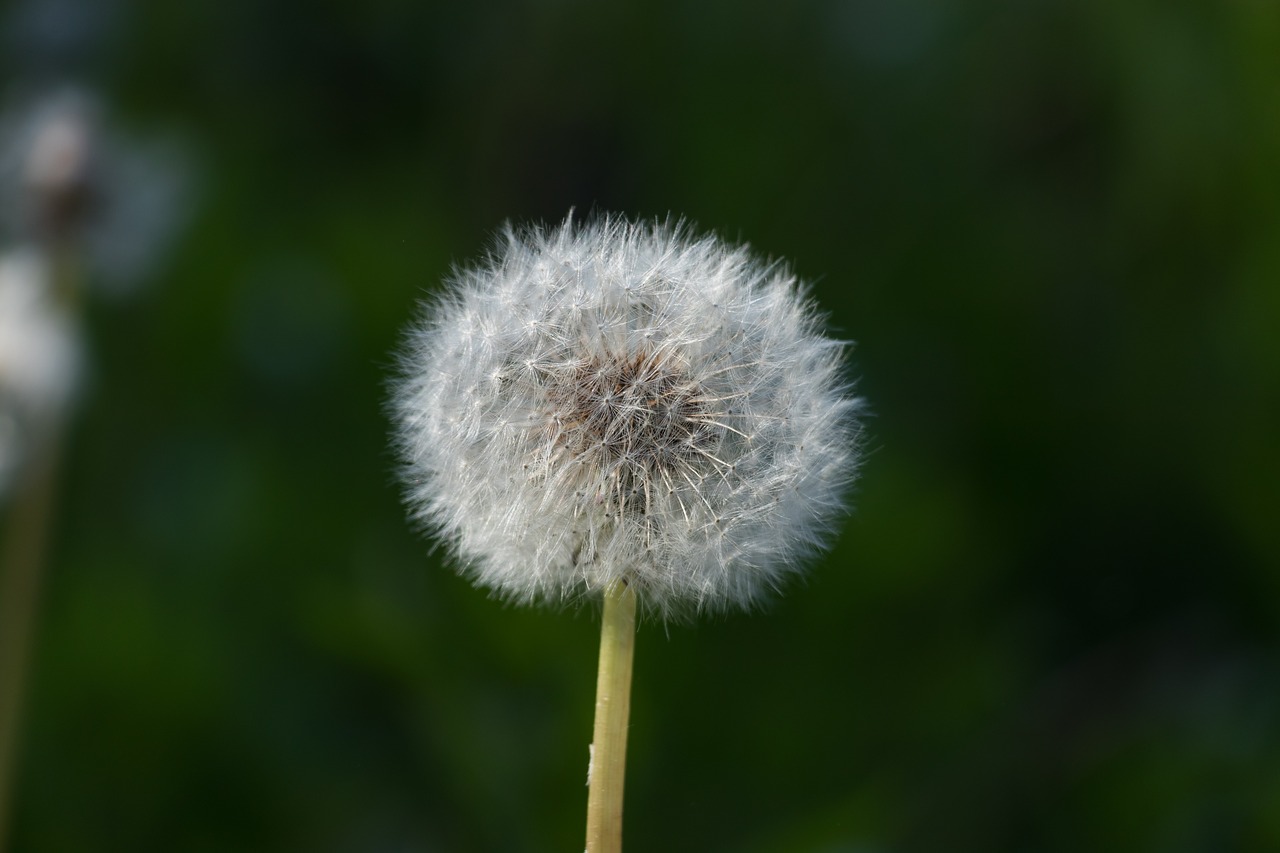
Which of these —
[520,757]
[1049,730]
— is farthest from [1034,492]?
[520,757]

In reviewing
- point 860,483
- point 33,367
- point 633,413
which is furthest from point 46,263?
point 633,413

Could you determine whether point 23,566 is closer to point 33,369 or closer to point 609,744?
point 33,369

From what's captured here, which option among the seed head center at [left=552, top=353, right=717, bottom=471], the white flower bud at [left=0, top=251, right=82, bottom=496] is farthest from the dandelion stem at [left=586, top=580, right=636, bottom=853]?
the white flower bud at [left=0, top=251, right=82, bottom=496]

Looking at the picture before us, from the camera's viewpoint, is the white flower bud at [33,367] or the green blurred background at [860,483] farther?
the green blurred background at [860,483]

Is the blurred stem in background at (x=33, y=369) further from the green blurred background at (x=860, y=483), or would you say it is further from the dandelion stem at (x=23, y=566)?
the green blurred background at (x=860, y=483)

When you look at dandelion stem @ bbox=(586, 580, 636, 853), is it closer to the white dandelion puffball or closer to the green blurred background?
the white dandelion puffball

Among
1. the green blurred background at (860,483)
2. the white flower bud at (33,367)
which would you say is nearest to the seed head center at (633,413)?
the green blurred background at (860,483)
